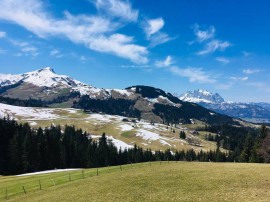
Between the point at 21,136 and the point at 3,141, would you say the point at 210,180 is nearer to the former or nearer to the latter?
the point at 21,136

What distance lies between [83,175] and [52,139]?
3820 inches

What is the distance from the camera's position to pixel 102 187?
49625 mm

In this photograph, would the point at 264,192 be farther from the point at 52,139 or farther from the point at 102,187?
the point at 52,139

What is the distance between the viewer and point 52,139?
527 feet

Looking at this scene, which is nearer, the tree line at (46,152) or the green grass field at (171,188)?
the green grass field at (171,188)

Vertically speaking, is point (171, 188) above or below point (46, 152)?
above

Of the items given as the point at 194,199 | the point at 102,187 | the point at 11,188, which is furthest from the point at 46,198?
the point at 194,199

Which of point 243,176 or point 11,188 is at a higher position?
point 243,176

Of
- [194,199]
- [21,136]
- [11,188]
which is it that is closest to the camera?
[194,199]

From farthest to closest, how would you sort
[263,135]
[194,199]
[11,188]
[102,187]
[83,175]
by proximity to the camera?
1. [263,135]
2. [83,175]
3. [11,188]
4. [102,187]
5. [194,199]

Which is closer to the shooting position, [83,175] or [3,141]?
[83,175]

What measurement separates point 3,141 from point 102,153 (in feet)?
178

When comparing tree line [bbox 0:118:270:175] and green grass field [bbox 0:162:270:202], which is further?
tree line [bbox 0:118:270:175]

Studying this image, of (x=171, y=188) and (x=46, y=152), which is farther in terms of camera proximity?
(x=46, y=152)
